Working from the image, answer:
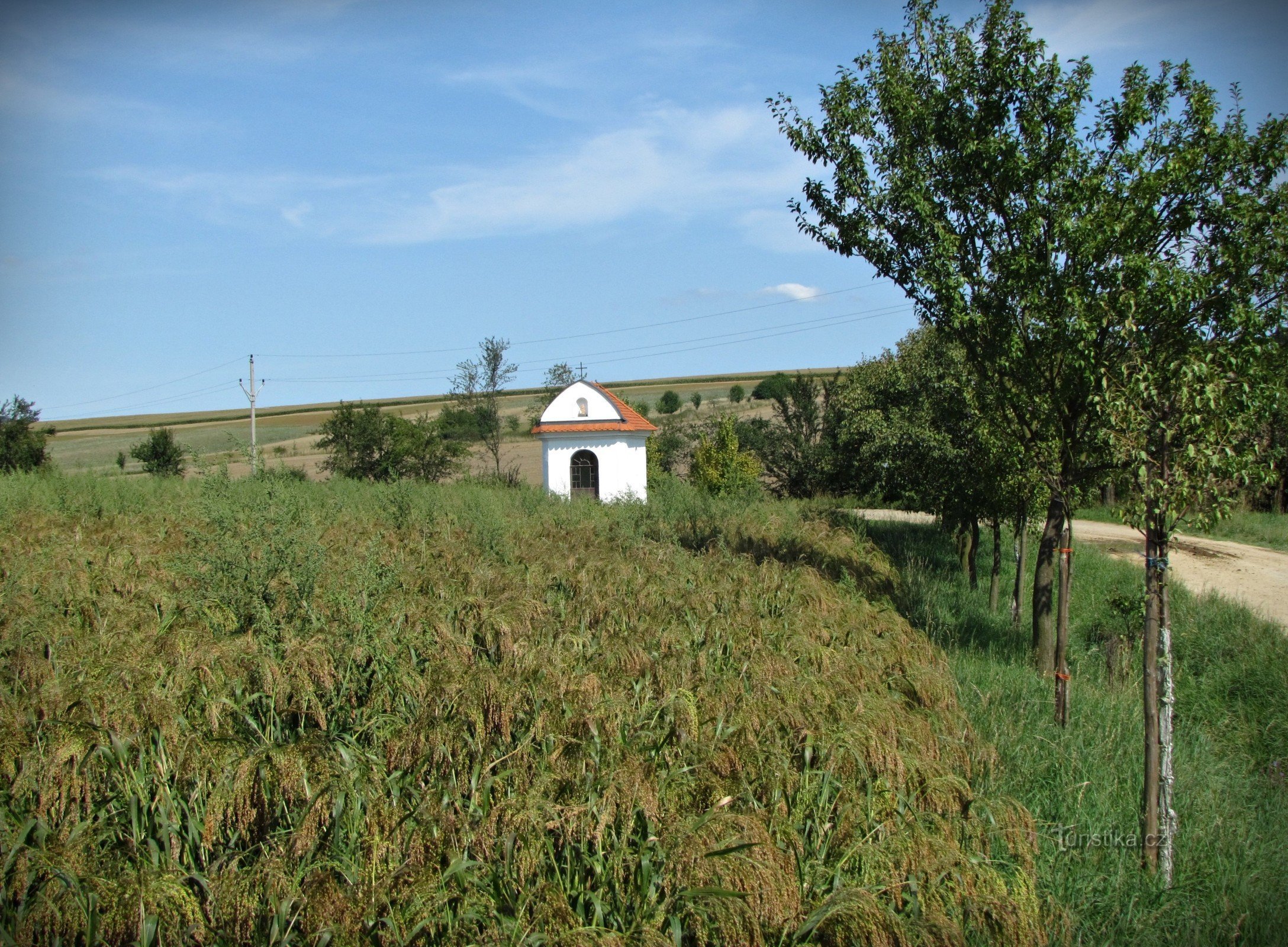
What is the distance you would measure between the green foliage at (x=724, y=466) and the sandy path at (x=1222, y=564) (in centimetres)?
408

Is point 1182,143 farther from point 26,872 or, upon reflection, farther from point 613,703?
point 26,872

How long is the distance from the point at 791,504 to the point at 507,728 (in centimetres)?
1505

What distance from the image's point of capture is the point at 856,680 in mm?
5797

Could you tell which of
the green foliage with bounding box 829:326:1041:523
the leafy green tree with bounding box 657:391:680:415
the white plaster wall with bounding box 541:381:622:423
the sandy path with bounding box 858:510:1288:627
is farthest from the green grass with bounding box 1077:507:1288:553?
the leafy green tree with bounding box 657:391:680:415

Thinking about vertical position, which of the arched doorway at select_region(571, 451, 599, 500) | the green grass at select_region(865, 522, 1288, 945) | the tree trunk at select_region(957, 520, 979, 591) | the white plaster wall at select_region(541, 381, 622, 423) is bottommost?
the green grass at select_region(865, 522, 1288, 945)

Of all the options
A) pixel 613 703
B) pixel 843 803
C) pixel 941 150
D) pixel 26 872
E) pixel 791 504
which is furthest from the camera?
pixel 791 504

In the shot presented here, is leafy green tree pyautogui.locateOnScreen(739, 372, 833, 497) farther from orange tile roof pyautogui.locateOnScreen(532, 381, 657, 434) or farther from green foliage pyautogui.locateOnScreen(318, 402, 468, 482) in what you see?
green foliage pyautogui.locateOnScreen(318, 402, 468, 482)

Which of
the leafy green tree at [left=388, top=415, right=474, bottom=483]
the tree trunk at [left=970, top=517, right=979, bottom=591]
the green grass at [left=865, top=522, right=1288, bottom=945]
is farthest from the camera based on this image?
the leafy green tree at [left=388, top=415, right=474, bottom=483]

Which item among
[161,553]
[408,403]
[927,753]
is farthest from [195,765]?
[408,403]

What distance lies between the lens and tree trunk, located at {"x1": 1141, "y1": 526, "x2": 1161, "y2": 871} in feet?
16.6

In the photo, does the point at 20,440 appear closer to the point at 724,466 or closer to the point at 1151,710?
Answer: the point at 724,466

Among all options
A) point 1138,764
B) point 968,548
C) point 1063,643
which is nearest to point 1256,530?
point 968,548

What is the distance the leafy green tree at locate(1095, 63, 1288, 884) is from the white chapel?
1777 cm

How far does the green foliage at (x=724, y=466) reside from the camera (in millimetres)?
25656
